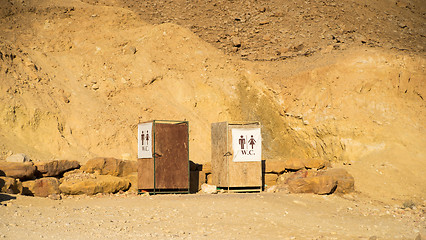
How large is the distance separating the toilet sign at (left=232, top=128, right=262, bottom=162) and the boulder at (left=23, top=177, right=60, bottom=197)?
5.24 m

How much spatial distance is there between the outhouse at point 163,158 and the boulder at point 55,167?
6.44 ft

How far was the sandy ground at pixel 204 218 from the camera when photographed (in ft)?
29.5

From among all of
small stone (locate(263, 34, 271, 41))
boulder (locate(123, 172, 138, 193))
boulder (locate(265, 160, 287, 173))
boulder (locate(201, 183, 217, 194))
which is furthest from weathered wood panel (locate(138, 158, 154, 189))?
small stone (locate(263, 34, 271, 41))

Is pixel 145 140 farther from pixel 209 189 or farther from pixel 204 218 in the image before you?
pixel 204 218

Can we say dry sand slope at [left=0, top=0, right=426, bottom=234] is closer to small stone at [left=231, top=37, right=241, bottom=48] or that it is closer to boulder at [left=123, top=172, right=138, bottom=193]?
small stone at [left=231, top=37, right=241, bottom=48]

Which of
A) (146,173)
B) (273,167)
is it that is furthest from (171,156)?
(273,167)

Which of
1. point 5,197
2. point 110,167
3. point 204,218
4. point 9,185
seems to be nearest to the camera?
point 204,218

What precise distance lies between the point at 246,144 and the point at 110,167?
4.15 meters

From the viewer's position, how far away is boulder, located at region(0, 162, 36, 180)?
42.1 feet

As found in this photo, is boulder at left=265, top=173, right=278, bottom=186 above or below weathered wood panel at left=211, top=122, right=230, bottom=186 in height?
below

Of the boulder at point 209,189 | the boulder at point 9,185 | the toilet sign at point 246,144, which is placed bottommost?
the boulder at point 209,189

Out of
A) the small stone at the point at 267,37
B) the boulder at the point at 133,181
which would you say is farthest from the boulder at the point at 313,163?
the small stone at the point at 267,37

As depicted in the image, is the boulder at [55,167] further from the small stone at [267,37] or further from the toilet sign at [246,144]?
the small stone at [267,37]

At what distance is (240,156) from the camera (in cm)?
1510
